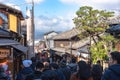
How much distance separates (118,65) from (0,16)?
23.9 metres

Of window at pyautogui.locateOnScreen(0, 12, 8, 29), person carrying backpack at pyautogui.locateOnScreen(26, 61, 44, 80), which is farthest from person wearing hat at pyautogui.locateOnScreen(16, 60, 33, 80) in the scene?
window at pyautogui.locateOnScreen(0, 12, 8, 29)

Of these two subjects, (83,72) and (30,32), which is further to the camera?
(30,32)

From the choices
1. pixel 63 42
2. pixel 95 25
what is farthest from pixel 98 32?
pixel 63 42

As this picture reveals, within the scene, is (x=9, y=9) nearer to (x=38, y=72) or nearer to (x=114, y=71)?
(x=38, y=72)

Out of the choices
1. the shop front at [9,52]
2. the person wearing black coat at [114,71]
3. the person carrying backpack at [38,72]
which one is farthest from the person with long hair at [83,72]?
the shop front at [9,52]

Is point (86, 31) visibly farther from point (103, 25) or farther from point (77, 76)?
point (77, 76)

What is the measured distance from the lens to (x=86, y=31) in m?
43.7

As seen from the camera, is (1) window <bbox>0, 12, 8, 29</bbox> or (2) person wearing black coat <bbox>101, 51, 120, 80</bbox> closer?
(2) person wearing black coat <bbox>101, 51, 120, 80</bbox>

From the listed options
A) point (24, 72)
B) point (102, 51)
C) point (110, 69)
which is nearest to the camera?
point (110, 69)

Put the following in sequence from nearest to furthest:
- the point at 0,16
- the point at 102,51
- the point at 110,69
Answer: the point at 110,69, the point at 0,16, the point at 102,51

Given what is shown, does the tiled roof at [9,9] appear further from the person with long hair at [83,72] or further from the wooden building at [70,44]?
the person with long hair at [83,72]

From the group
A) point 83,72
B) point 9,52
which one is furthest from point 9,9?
point 83,72

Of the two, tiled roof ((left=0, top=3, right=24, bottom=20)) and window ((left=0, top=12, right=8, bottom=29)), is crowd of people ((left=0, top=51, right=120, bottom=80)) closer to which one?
window ((left=0, top=12, right=8, bottom=29))

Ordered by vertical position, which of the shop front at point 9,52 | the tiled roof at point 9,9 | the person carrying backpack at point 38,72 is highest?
the tiled roof at point 9,9
